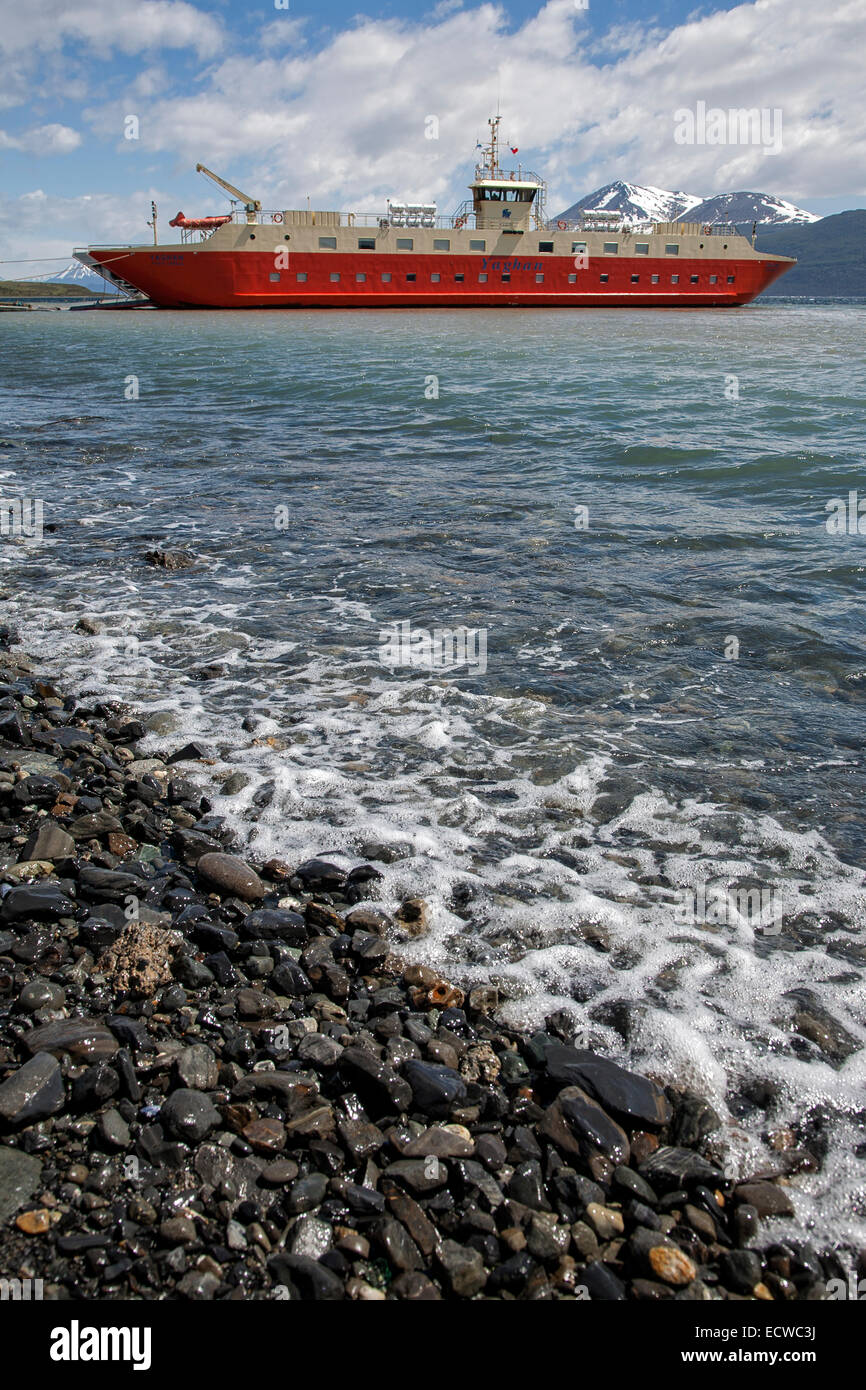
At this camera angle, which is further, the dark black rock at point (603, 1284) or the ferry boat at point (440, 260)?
the ferry boat at point (440, 260)

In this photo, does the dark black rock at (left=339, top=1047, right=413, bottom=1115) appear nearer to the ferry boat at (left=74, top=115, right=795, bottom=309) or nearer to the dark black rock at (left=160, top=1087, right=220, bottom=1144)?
the dark black rock at (left=160, top=1087, right=220, bottom=1144)

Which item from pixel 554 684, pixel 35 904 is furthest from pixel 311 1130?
pixel 554 684

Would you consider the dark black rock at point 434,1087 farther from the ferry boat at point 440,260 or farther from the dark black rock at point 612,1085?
the ferry boat at point 440,260

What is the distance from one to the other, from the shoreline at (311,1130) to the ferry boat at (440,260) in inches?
2224

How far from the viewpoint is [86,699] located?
5.50m

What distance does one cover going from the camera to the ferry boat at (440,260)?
5141cm

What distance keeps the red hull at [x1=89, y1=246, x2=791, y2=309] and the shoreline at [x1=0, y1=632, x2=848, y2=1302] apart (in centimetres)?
5691

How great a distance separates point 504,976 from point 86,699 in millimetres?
3682

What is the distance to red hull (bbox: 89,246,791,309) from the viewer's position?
51.8m

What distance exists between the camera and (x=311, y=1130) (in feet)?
8.06

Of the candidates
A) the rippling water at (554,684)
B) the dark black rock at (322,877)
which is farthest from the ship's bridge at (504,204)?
the dark black rock at (322,877)

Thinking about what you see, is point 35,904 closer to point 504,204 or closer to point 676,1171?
point 676,1171
